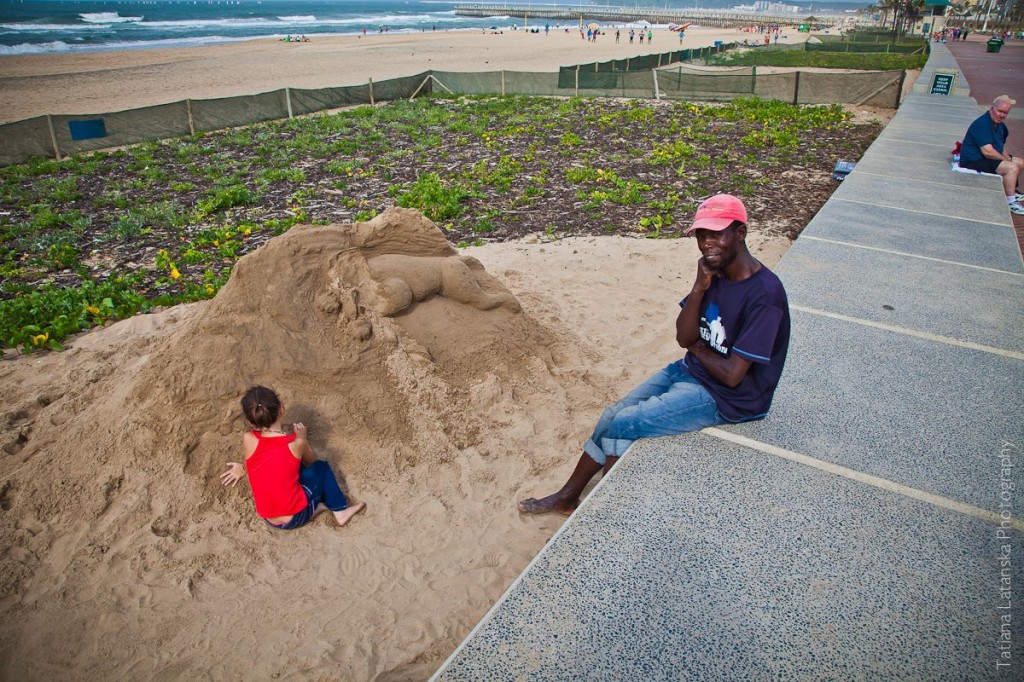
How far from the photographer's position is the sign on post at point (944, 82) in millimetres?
20188

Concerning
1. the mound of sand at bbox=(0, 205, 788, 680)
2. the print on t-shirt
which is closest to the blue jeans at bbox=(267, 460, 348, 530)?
the mound of sand at bbox=(0, 205, 788, 680)

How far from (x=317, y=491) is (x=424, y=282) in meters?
1.93

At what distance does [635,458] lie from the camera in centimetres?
324

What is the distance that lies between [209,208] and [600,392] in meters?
7.60

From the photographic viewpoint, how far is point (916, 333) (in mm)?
4555

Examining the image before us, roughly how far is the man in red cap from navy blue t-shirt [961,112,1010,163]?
343 inches

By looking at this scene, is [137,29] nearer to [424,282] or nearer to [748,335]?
[424,282]

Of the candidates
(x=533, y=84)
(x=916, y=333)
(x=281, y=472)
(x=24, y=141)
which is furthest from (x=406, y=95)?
(x=281, y=472)

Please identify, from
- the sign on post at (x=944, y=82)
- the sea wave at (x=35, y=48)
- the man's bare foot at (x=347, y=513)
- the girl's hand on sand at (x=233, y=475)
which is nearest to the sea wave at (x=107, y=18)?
the sea wave at (x=35, y=48)

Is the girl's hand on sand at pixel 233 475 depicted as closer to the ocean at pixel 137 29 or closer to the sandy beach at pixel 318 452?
the sandy beach at pixel 318 452

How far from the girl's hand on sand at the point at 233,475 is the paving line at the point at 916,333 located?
13.8 feet

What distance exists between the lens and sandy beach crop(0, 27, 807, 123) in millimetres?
24953

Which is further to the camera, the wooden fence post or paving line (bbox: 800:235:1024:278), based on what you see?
the wooden fence post

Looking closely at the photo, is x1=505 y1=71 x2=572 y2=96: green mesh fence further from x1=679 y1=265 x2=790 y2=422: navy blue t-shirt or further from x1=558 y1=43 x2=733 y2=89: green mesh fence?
x1=679 y1=265 x2=790 y2=422: navy blue t-shirt
